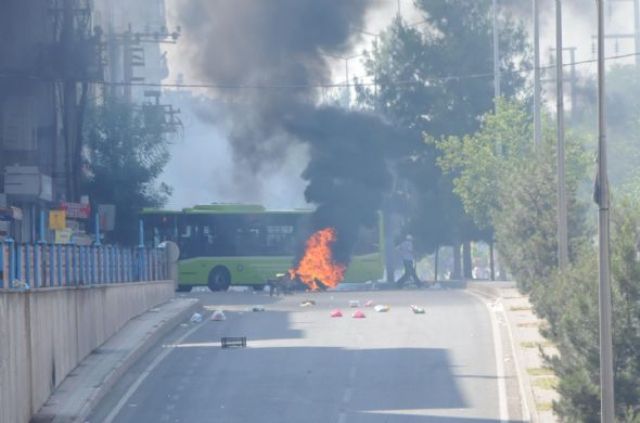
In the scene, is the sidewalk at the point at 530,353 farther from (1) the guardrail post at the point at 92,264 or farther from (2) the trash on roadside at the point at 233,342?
(1) the guardrail post at the point at 92,264

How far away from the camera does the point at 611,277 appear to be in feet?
58.5

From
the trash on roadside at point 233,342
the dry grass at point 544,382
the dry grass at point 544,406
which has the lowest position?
the dry grass at point 544,406

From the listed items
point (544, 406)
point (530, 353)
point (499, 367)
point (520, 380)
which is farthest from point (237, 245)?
point (544, 406)

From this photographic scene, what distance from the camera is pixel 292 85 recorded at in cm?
4866

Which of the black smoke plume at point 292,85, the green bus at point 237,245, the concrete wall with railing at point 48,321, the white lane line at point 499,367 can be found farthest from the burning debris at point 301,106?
the concrete wall with railing at point 48,321

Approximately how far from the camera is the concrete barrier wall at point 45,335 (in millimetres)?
18594

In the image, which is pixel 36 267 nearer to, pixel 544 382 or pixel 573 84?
pixel 544 382

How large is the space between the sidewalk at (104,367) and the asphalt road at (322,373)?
0.26 meters

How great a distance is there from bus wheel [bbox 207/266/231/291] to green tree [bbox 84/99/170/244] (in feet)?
11.5

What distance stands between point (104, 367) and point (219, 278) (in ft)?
93.4

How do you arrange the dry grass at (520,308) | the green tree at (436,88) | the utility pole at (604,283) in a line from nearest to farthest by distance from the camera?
the utility pole at (604,283) → the dry grass at (520,308) → the green tree at (436,88)

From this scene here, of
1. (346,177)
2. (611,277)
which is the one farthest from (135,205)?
(611,277)

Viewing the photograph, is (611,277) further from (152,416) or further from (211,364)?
(211,364)

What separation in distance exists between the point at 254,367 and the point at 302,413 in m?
4.75
